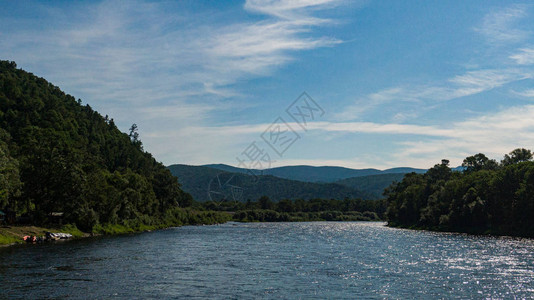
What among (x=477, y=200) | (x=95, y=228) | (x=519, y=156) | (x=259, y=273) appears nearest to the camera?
(x=259, y=273)

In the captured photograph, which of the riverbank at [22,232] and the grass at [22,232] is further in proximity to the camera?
the grass at [22,232]

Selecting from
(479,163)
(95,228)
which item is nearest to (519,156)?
(479,163)

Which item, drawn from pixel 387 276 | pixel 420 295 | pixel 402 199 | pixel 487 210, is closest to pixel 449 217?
pixel 487 210

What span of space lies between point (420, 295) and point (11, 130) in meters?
172

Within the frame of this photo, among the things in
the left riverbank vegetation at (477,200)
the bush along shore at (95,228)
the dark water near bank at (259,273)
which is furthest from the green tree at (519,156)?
the bush along shore at (95,228)

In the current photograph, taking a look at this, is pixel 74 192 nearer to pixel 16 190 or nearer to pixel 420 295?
pixel 16 190

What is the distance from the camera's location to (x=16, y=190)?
253 ft

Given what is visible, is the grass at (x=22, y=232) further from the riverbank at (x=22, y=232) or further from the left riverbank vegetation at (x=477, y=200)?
the left riverbank vegetation at (x=477, y=200)

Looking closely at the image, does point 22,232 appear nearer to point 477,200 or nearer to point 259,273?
point 259,273

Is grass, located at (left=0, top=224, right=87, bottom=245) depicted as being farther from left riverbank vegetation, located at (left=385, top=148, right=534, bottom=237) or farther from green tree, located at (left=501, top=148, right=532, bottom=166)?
green tree, located at (left=501, top=148, right=532, bottom=166)

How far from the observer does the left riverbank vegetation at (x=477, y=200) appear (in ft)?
355

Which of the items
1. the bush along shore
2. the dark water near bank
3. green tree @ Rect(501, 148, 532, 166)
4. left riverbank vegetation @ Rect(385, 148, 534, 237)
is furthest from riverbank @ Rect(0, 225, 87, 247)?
green tree @ Rect(501, 148, 532, 166)

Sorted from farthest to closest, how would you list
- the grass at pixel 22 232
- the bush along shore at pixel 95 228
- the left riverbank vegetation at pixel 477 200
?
the left riverbank vegetation at pixel 477 200 < the bush along shore at pixel 95 228 < the grass at pixel 22 232

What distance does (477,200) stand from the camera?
12206 cm
